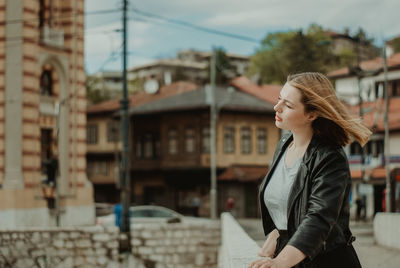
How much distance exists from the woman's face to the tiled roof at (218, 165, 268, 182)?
123 feet

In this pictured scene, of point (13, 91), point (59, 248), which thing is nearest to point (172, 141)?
point (13, 91)

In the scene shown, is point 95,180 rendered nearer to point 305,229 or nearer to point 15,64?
point 15,64

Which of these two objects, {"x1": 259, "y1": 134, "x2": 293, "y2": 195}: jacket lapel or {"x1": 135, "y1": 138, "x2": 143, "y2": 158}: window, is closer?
{"x1": 259, "y1": 134, "x2": 293, "y2": 195}: jacket lapel

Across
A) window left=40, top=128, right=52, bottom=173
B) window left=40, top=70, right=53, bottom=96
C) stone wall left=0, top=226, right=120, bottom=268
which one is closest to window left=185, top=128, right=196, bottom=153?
window left=40, top=128, right=52, bottom=173

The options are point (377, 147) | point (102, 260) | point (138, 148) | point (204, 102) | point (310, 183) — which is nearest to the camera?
point (310, 183)

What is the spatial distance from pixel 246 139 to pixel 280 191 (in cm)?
3997

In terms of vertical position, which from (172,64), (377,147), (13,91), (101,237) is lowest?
(101,237)

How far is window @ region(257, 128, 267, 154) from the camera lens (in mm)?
42994

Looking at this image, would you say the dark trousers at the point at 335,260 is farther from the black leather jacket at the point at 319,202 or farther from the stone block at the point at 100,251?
the stone block at the point at 100,251

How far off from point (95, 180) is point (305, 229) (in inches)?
1984

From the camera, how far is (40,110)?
2805 cm

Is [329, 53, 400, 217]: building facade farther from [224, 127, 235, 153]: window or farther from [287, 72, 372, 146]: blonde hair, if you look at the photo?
[287, 72, 372, 146]: blonde hair

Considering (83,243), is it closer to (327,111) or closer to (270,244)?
(270,244)

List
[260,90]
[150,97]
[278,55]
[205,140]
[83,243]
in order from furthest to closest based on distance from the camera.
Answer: [278,55]
[150,97]
[260,90]
[205,140]
[83,243]
